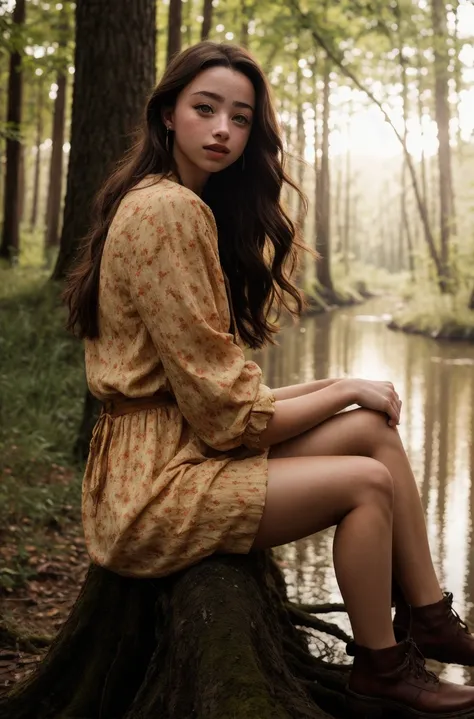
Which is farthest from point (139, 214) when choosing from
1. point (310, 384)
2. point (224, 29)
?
point (224, 29)

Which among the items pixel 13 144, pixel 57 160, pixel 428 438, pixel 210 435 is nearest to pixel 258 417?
pixel 210 435

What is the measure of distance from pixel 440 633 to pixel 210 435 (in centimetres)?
89

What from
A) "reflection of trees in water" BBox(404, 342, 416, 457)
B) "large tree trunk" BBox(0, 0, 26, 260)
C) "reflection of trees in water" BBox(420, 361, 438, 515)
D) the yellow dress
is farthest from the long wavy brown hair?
"large tree trunk" BBox(0, 0, 26, 260)

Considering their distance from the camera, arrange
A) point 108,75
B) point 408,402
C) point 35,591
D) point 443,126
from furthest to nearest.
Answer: point 443,126 < point 408,402 < point 108,75 < point 35,591

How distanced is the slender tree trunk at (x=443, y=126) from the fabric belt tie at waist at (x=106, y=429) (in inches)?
846

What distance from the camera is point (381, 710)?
2.53 meters

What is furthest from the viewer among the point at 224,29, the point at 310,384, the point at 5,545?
the point at 224,29

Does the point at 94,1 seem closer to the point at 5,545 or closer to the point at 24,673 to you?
the point at 5,545

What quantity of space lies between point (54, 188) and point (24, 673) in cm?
1816

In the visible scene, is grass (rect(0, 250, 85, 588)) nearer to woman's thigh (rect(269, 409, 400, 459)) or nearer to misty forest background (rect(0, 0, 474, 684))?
misty forest background (rect(0, 0, 474, 684))

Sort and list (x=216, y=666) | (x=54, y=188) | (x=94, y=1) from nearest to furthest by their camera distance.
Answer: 1. (x=216, y=666)
2. (x=94, y=1)
3. (x=54, y=188)

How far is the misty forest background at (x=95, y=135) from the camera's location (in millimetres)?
6113

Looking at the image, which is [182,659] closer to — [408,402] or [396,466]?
[396,466]

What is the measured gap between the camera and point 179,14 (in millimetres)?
14875
